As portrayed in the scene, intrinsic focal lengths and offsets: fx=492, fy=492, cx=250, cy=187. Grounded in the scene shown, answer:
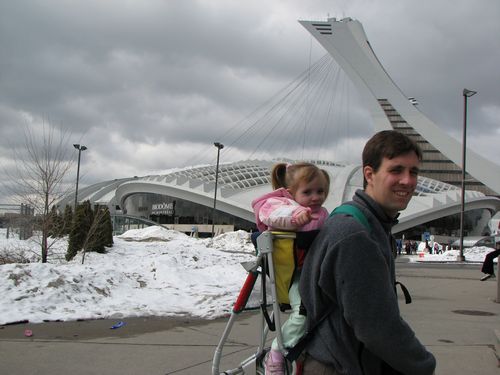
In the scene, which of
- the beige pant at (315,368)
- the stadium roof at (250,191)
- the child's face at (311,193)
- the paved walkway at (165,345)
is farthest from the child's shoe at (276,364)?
the stadium roof at (250,191)

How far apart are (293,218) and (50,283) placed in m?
6.33

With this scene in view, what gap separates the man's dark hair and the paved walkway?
3.06m

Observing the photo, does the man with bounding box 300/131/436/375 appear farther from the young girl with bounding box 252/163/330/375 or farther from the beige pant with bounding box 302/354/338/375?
the young girl with bounding box 252/163/330/375

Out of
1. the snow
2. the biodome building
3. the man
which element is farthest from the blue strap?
the biodome building

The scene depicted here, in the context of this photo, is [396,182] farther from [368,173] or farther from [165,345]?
[165,345]

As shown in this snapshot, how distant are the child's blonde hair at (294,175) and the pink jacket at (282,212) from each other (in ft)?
0.20

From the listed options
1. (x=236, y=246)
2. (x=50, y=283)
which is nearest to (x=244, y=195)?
(x=236, y=246)

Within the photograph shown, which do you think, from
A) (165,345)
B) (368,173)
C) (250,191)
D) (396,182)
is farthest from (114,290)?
(250,191)

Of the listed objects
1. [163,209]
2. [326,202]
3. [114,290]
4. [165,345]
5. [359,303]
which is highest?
[326,202]

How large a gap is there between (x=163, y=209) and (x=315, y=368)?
64.0m

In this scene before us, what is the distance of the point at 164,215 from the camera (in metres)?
65.0

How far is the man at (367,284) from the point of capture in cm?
165

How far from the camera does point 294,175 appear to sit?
7.74 ft

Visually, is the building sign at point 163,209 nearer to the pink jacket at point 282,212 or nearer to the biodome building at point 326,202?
the biodome building at point 326,202
